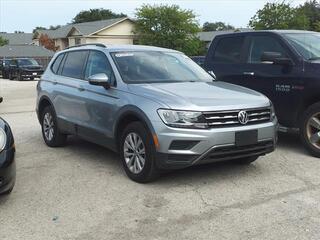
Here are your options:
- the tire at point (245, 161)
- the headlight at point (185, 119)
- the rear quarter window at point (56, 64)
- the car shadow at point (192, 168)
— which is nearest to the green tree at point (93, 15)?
the rear quarter window at point (56, 64)

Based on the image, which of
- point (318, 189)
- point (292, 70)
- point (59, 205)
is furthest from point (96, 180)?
point (292, 70)

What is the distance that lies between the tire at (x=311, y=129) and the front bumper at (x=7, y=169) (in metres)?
4.30

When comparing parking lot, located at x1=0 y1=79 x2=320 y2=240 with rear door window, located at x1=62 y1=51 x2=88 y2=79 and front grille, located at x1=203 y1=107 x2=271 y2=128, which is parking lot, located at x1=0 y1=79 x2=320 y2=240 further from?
rear door window, located at x1=62 y1=51 x2=88 y2=79

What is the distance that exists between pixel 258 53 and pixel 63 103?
333 cm

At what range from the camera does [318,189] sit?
5.75 metres

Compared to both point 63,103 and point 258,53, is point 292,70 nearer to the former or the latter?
point 258,53

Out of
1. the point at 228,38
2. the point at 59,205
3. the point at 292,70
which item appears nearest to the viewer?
the point at 59,205

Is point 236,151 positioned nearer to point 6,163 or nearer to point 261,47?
point 6,163

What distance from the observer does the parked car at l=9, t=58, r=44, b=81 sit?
3619cm

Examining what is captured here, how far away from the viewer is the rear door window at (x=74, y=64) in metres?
7.55

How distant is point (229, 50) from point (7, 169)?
16.9 feet

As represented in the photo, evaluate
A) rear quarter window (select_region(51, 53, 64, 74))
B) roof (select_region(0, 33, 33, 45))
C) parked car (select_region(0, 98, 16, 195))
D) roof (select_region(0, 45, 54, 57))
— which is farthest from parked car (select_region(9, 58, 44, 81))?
roof (select_region(0, 33, 33, 45))

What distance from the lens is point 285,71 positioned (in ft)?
25.0

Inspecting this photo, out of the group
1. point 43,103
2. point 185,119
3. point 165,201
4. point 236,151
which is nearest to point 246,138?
point 236,151
